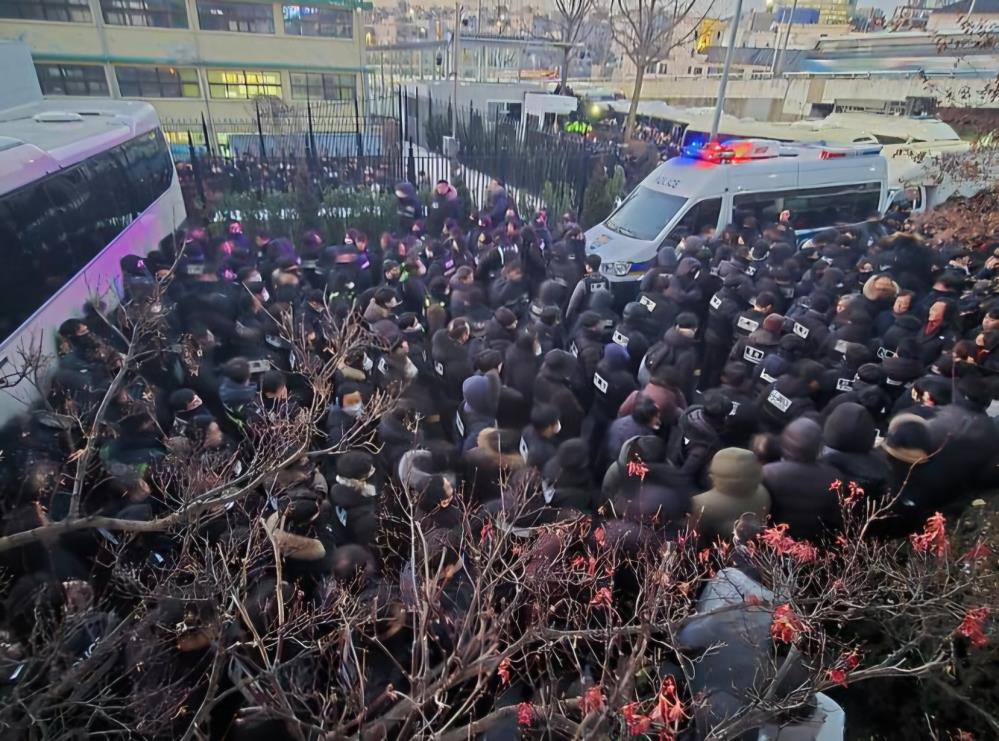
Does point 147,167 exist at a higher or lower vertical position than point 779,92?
lower

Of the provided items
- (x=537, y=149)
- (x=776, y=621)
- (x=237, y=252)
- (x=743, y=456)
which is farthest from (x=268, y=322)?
(x=537, y=149)

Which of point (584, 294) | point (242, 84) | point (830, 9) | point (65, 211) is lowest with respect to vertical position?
point (584, 294)

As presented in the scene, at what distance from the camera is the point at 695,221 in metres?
8.34

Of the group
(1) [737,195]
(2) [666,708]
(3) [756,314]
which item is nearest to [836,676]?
(2) [666,708]

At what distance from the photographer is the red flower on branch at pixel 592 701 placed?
6.98ft

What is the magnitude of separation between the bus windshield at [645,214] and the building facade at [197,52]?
1440 centimetres

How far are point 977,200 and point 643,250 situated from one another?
3609 millimetres

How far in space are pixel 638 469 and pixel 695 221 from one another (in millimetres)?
5944

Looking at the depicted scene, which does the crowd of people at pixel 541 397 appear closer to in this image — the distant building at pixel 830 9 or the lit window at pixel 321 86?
the lit window at pixel 321 86

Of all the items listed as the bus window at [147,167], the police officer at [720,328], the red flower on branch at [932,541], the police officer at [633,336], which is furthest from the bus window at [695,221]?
the bus window at [147,167]

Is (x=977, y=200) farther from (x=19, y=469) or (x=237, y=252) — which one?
(x=19, y=469)

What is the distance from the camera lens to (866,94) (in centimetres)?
2108

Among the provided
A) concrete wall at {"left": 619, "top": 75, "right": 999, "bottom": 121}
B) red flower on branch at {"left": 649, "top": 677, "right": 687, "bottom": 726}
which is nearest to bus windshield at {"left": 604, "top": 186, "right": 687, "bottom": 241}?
red flower on branch at {"left": 649, "top": 677, "right": 687, "bottom": 726}

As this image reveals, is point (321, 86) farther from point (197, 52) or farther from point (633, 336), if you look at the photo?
point (633, 336)
